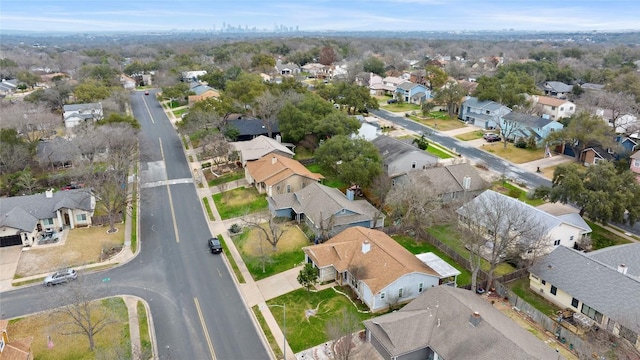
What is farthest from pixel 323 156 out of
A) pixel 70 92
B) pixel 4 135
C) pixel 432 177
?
pixel 70 92

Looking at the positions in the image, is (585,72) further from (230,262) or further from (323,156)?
(230,262)

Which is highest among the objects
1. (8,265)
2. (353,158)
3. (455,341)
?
(353,158)

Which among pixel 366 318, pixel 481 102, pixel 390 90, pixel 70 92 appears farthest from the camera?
pixel 390 90

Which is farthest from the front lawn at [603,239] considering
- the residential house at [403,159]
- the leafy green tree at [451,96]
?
the leafy green tree at [451,96]

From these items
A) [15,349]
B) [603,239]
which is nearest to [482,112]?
[603,239]

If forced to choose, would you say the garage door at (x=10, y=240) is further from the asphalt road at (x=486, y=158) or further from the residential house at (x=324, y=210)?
the asphalt road at (x=486, y=158)
